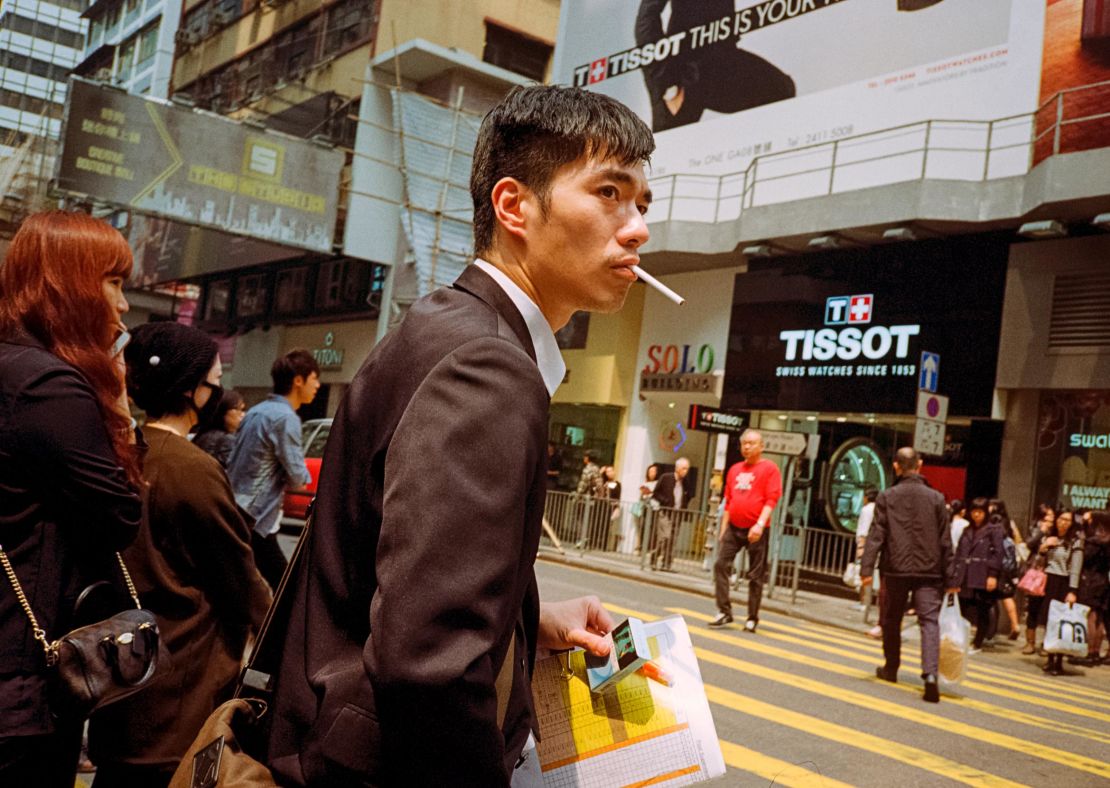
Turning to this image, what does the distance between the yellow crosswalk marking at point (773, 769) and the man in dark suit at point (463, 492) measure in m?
3.86

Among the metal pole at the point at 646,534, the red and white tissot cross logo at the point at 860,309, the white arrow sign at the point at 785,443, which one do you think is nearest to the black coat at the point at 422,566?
the white arrow sign at the point at 785,443

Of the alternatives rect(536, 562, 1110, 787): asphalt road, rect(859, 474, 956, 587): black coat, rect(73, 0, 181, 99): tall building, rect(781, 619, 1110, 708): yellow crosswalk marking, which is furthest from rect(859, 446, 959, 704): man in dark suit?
rect(73, 0, 181, 99): tall building

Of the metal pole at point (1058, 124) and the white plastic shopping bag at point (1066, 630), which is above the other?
the metal pole at point (1058, 124)

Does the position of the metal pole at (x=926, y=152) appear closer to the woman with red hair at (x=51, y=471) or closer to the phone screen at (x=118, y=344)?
the phone screen at (x=118, y=344)

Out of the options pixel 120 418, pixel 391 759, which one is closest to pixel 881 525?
pixel 120 418

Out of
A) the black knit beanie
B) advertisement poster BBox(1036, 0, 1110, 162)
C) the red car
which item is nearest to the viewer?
the black knit beanie

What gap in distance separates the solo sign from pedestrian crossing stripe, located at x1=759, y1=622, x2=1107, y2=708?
9.49m

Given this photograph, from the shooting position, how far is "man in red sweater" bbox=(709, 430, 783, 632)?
34.2 feet

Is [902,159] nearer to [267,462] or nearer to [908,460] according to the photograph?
[908,460]

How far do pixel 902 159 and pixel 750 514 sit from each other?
889 centimetres

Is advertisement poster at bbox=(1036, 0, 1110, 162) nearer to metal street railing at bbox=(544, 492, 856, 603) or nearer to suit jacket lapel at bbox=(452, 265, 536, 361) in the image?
metal street railing at bbox=(544, 492, 856, 603)

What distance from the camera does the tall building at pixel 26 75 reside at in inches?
446

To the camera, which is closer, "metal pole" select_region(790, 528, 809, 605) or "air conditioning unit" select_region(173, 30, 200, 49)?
"metal pole" select_region(790, 528, 809, 605)

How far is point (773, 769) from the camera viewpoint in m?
5.34
